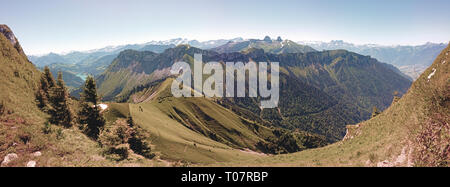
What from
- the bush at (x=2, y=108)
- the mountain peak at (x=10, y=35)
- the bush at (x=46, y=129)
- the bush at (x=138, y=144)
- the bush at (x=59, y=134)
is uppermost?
the mountain peak at (x=10, y=35)

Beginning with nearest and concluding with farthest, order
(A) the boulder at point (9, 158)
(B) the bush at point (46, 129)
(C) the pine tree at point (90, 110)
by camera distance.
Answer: (A) the boulder at point (9, 158)
(B) the bush at point (46, 129)
(C) the pine tree at point (90, 110)

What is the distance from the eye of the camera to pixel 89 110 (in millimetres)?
43188

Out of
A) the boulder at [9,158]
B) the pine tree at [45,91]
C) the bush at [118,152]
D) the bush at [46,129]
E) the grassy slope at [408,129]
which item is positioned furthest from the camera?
the pine tree at [45,91]

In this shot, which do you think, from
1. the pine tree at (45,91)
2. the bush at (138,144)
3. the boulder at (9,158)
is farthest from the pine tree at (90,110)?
the boulder at (9,158)

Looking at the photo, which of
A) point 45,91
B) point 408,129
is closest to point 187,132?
point 45,91

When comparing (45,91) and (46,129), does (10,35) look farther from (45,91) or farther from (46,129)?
(46,129)

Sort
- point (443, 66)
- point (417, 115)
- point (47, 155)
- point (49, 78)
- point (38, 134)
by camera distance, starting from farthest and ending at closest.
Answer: point (49, 78) < point (443, 66) < point (417, 115) < point (38, 134) < point (47, 155)

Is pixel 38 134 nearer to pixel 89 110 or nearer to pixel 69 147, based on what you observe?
pixel 69 147

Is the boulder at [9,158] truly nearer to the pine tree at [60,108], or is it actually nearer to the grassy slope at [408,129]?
the pine tree at [60,108]

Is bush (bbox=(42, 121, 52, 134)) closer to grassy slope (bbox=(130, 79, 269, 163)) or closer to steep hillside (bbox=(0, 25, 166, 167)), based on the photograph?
steep hillside (bbox=(0, 25, 166, 167))

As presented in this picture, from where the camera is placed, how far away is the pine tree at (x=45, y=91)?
35.3m

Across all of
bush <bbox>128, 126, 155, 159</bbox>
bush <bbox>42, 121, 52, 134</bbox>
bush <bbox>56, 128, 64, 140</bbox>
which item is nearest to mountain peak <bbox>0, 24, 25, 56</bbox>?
bush <bbox>128, 126, 155, 159</bbox>
